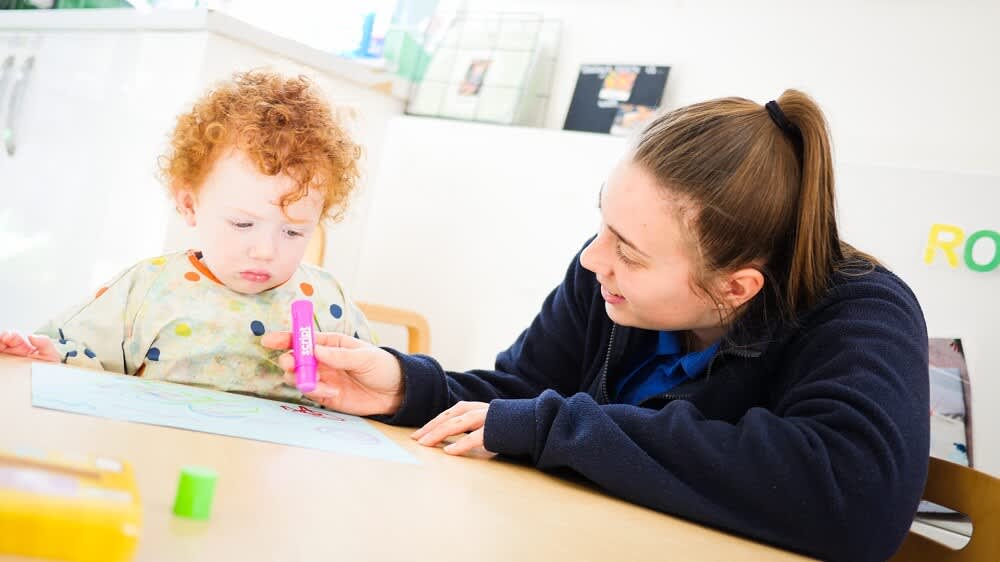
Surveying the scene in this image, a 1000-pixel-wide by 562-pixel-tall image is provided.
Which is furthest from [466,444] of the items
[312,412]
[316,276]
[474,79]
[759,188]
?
[474,79]

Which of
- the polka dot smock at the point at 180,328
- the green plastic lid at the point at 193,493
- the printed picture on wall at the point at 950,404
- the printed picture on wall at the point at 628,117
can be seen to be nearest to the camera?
the green plastic lid at the point at 193,493

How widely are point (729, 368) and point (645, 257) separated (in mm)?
155

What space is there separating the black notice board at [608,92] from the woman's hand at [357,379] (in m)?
1.18

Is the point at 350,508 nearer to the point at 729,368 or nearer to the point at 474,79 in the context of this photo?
the point at 729,368

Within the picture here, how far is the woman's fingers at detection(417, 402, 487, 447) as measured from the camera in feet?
3.13

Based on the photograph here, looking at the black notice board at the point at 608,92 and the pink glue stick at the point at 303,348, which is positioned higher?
the black notice board at the point at 608,92

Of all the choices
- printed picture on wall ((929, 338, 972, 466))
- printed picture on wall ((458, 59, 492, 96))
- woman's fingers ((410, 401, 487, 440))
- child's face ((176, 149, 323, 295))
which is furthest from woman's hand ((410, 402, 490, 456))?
printed picture on wall ((458, 59, 492, 96))

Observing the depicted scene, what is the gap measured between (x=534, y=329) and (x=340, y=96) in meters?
1.09

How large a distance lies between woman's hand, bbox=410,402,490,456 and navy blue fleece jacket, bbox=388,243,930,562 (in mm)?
19

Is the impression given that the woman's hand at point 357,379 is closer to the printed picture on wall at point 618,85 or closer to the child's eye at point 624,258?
the child's eye at point 624,258

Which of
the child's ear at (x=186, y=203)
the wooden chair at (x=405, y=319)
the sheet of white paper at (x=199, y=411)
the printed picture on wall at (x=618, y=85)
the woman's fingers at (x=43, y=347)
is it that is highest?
the printed picture on wall at (x=618, y=85)

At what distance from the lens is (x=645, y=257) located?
3.31 ft

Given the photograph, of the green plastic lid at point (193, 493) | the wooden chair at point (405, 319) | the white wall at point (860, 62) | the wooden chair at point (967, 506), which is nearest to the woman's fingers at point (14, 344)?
the green plastic lid at point (193, 493)

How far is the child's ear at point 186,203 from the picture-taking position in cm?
122
